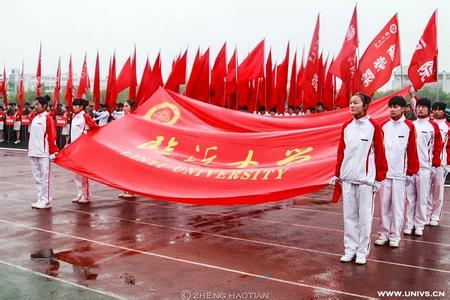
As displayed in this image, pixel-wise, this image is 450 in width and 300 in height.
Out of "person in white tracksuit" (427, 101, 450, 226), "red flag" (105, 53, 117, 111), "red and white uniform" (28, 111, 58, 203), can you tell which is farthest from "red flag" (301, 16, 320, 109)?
"red and white uniform" (28, 111, 58, 203)

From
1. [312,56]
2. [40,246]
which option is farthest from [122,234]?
[312,56]

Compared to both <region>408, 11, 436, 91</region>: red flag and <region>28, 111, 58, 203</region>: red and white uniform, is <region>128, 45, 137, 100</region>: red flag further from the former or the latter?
<region>408, 11, 436, 91</region>: red flag

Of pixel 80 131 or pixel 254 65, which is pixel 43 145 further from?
pixel 254 65

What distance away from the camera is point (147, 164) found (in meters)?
7.42

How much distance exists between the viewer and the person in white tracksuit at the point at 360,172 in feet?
18.2

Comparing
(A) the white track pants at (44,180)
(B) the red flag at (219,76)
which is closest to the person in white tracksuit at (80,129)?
(A) the white track pants at (44,180)

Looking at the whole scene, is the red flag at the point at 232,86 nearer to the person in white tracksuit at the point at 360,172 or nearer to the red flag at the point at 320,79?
the red flag at the point at 320,79

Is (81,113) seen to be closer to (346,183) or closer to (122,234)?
(122,234)

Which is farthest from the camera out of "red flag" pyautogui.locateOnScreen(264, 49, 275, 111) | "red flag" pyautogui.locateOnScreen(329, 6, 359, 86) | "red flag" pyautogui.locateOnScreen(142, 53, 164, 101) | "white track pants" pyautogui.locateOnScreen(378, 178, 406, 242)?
"red flag" pyautogui.locateOnScreen(264, 49, 275, 111)

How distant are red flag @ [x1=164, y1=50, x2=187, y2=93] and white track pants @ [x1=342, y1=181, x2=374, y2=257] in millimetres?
9673

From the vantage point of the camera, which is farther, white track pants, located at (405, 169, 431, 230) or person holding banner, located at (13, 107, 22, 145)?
person holding banner, located at (13, 107, 22, 145)

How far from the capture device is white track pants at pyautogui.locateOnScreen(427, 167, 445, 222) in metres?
8.02

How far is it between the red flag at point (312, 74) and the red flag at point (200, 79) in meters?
3.00

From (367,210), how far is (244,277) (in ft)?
5.13
